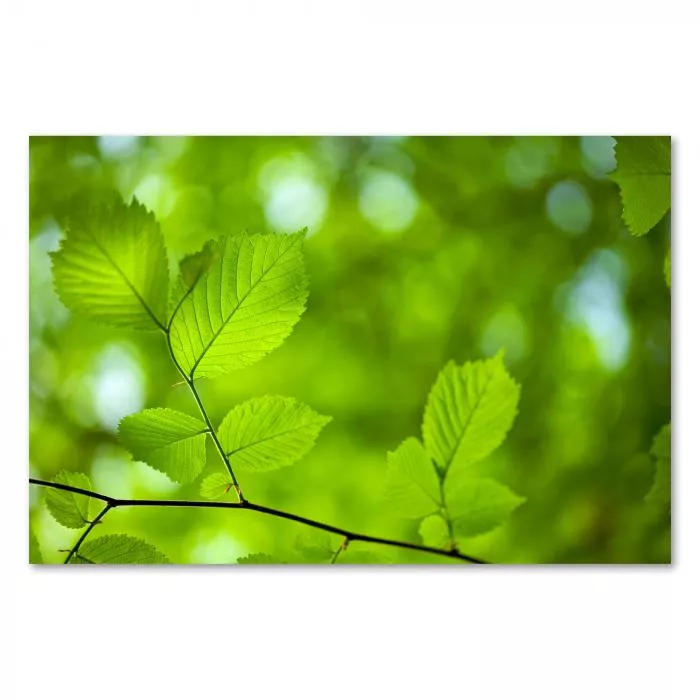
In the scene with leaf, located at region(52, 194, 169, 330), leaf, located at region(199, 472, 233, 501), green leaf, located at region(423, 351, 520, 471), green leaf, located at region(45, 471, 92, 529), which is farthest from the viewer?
green leaf, located at region(45, 471, 92, 529)

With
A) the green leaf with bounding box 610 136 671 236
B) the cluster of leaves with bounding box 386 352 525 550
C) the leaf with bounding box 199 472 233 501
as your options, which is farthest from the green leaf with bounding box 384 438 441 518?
the green leaf with bounding box 610 136 671 236

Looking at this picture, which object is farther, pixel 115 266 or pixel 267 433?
pixel 267 433

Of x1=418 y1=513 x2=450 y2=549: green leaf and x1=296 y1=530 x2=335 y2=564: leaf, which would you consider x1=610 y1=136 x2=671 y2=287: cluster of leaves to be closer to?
x1=418 y1=513 x2=450 y2=549: green leaf

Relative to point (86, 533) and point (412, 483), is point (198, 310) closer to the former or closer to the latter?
point (412, 483)

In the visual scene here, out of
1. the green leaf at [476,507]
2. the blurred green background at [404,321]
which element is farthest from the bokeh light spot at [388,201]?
the green leaf at [476,507]

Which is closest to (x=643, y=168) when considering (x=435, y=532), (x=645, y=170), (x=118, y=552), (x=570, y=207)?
(x=645, y=170)

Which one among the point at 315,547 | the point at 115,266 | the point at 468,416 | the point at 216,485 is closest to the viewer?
the point at 115,266
